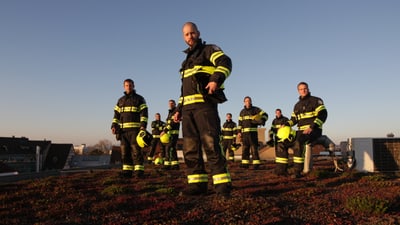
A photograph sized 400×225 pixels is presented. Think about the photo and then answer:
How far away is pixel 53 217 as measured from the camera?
14.3 feet

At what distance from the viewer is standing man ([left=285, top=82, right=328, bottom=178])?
820 cm

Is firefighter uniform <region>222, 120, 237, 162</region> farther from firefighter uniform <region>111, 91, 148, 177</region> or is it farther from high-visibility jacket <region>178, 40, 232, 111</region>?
high-visibility jacket <region>178, 40, 232, 111</region>

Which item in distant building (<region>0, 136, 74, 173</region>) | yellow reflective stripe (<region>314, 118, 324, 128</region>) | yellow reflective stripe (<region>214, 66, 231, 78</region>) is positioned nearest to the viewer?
yellow reflective stripe (<region>214, 66, 231, 78</region>)

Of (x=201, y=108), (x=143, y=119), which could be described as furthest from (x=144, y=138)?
(x=201, y=108)

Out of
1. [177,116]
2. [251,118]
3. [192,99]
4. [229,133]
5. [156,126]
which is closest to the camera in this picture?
[192,99]

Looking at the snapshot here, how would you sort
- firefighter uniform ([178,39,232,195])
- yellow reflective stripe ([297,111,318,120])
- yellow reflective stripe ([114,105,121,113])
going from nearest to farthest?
firefighter uniform ([178,39,232,195]) → yellow reflective stripe ([297,111,318,120]) → yellow reflective stripe ([114,105,121,113])

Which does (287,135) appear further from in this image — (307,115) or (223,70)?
(223,70)

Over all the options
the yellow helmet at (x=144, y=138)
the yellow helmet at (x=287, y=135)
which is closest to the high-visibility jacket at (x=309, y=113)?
the yellow helmet at (x=287, y=135)

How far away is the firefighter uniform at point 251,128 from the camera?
11.8 metres

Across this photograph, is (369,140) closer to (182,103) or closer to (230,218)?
(182,103)

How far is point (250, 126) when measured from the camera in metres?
12.1

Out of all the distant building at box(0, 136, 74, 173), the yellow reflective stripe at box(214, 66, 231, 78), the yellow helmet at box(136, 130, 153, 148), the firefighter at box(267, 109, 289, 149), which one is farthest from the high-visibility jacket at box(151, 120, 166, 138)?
the distant building at box(0, 136, 74, 173)

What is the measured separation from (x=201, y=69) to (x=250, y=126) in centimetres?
734

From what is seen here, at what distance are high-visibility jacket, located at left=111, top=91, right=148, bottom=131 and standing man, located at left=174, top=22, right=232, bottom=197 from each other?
3.55m
